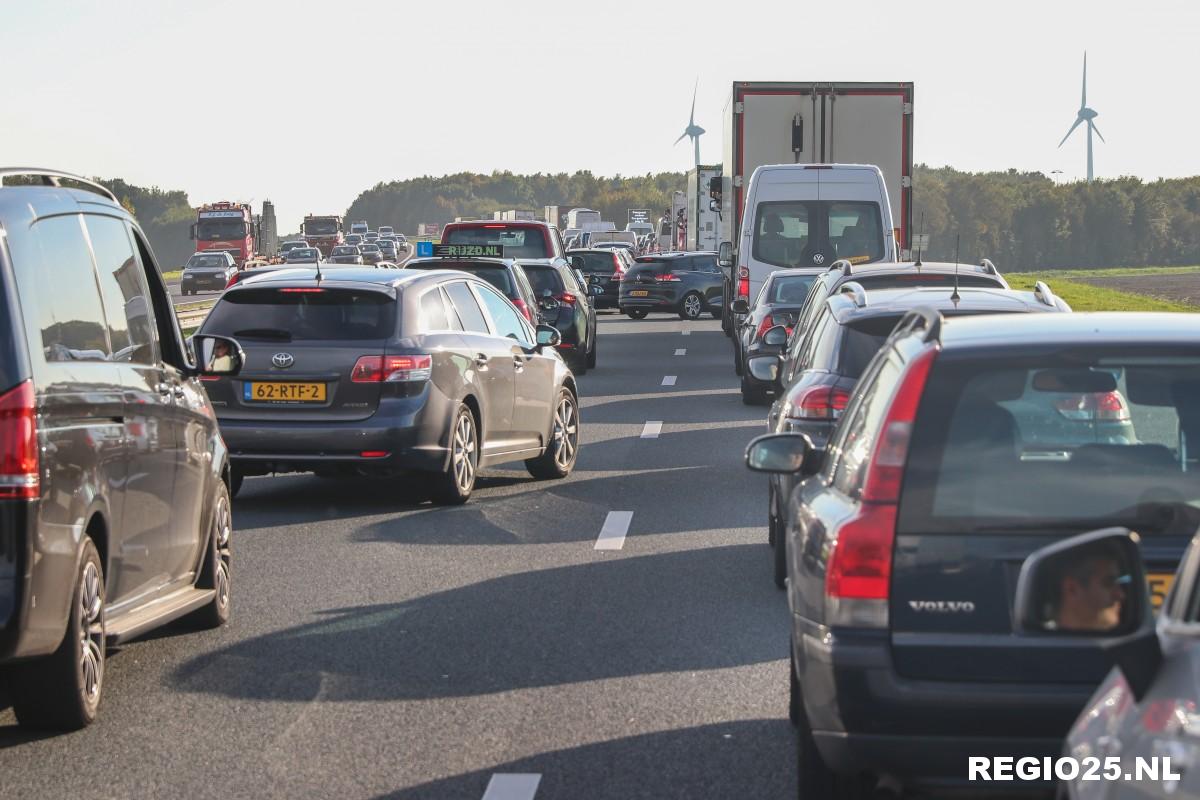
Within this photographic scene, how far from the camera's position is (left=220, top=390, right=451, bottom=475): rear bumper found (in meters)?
12.2

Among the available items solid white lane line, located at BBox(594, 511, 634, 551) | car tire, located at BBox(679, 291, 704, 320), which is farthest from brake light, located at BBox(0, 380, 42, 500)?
car tire, located at BBox(679, 291, 704, 320)

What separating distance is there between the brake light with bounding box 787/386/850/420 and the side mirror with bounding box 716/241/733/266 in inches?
712

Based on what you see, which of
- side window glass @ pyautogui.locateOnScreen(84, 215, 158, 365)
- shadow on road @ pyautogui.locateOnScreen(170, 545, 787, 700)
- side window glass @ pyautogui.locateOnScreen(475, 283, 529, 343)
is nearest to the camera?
side window glass @ pyautogui.locateOnScreen(84, 215, 158, 365)

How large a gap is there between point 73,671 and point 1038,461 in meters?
3.31

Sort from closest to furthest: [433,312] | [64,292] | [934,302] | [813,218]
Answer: [64,292]
[934,302]
[433,312]
[813,218]

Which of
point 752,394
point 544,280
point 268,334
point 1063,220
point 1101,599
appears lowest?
point 1063,220

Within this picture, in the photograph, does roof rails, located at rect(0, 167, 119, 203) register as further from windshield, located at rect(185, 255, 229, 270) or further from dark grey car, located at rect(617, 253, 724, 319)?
windshield, located at rect(185, 255, 229, 270)

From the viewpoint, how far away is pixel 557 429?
14789 mm

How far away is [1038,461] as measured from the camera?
470 cm

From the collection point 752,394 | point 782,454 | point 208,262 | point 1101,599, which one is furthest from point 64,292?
point 208,262

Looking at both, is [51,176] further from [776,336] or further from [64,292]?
[776,336]

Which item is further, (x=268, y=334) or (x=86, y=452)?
(x=268, y=334)

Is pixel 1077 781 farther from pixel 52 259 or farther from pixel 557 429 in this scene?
pixel 557 429

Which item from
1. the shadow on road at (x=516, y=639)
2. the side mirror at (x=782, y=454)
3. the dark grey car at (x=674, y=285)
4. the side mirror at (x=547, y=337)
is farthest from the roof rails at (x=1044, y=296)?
the dark grey car at (x=674, y=285)
